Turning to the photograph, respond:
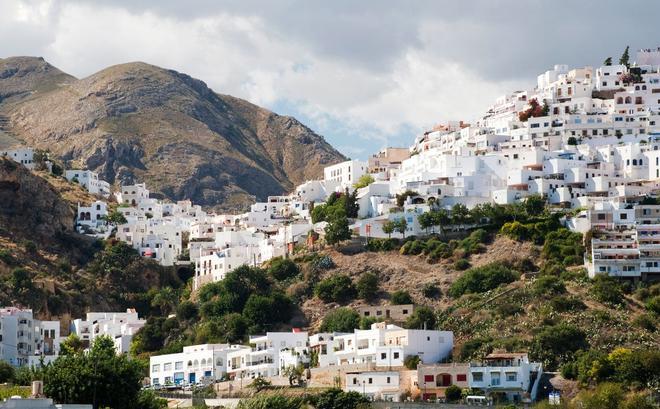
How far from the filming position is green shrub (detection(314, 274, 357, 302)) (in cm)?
9125

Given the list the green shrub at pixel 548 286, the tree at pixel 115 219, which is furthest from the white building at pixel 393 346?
the tree at pixel 115 219

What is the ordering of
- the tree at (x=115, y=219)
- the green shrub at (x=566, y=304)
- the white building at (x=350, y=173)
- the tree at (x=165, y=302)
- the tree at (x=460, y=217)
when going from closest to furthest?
the green shrub at (x=566, y=304)
the tree at (x=460, y=217)
the tree at (x=165, y=302)
the tree at (x=115, y=219)
the white building at (x=350, y=173)

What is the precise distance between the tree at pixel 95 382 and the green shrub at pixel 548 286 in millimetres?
26789

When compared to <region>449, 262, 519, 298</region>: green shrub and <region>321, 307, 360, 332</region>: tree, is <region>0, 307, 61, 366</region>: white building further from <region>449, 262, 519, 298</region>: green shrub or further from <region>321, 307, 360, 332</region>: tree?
<region>449, 262, 519, 298</region>: green shrub

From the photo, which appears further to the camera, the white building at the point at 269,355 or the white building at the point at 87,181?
the white building at the point at 87,181

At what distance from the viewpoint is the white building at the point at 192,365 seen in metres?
83.4

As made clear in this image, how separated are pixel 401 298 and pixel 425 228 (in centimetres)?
954

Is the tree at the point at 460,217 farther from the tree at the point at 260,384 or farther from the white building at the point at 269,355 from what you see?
the tree at the point at 260,384

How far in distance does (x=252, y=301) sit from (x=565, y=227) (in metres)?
20.3

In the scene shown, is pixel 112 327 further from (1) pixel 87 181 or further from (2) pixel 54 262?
(1) pixel 87 181

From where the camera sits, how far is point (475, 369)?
71.5m

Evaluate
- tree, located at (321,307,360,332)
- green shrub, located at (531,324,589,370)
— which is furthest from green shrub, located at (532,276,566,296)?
tree, located at (321,307,360,332)

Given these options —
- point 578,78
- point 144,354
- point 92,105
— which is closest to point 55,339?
point 144,354

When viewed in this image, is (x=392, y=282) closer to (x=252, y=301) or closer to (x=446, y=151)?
(x=252, y=301)
